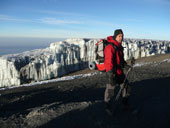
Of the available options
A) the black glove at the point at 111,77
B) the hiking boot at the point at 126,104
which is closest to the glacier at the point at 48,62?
the hiking boot at the point at 126,104

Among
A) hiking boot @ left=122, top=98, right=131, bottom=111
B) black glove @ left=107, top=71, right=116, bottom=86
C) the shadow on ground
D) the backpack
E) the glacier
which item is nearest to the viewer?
the shadow on ground

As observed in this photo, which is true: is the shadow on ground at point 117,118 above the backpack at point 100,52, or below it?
below

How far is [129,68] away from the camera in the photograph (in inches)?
205

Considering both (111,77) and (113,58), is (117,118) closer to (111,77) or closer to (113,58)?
(111,77)

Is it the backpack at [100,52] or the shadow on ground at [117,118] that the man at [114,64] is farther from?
the shadow on ground at [117,118]

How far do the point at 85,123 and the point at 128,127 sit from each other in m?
1.15

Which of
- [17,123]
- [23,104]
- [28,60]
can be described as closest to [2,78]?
[28,60]

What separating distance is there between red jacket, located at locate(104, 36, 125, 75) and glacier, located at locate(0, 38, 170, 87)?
139 ft

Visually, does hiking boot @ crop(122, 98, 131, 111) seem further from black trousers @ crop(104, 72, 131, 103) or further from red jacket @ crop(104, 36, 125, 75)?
red jacket @ crop(104, 36, 125, 75)

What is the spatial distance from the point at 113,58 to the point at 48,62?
4460 cm

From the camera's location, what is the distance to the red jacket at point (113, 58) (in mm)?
4535

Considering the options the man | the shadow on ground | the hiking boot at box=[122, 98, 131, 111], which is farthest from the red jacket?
the shadow on ground

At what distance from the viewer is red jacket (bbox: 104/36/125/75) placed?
4.54 metres

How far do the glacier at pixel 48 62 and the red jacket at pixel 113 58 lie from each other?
42499mm
